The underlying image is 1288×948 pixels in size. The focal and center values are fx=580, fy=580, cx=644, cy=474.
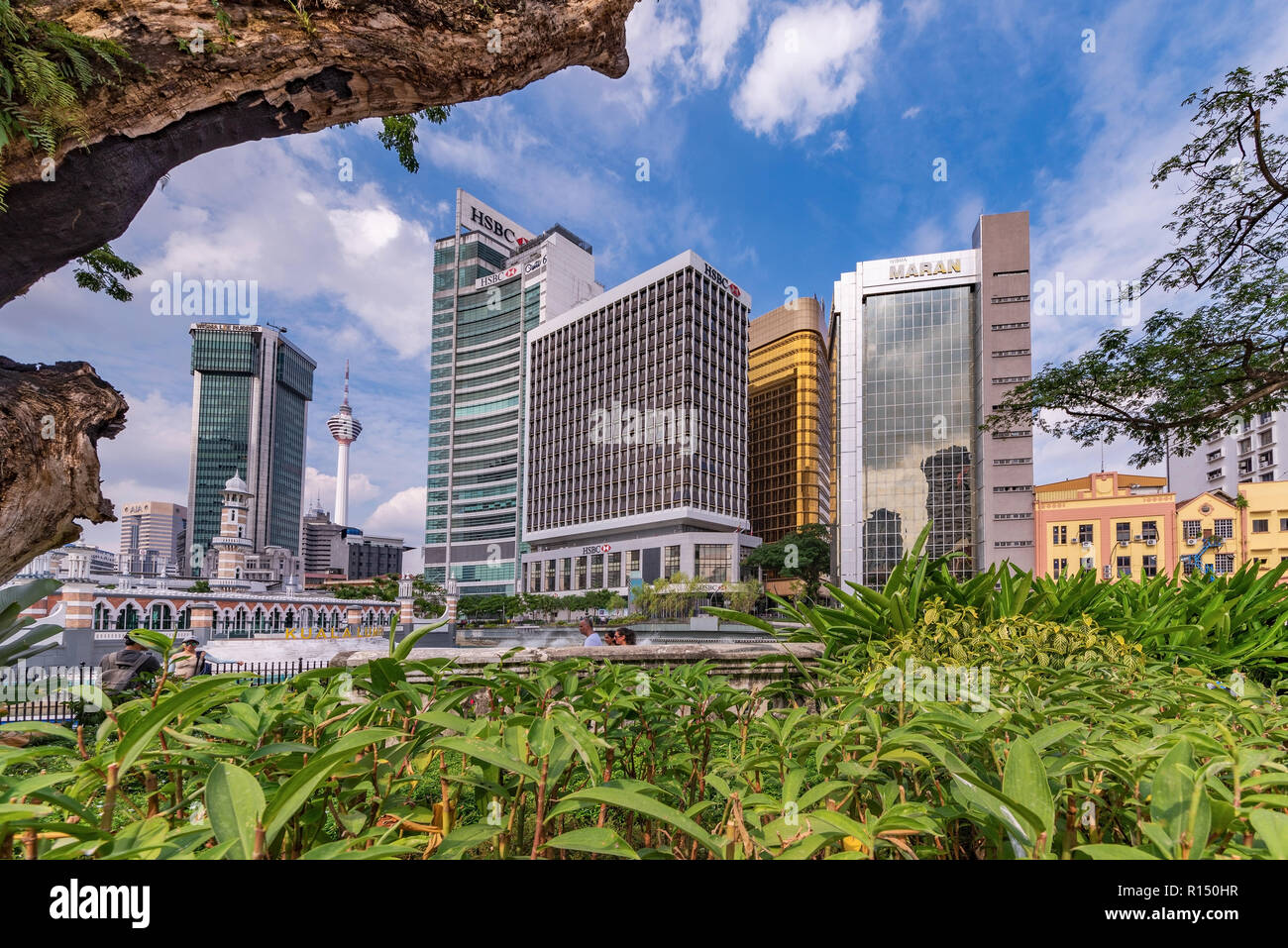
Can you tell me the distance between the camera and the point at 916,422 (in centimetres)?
5319

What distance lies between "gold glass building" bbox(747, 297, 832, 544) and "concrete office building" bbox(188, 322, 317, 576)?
49.5m

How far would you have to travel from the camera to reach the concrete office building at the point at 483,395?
79688mm

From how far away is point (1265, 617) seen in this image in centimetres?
382

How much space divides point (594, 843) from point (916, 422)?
58399 mm

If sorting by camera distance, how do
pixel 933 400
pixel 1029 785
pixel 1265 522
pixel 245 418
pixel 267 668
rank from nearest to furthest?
1. pixel 1029 785
2. pixel 267 668
3. pixel 1265 522
4. pixel 245 418
5. pixel 933 400

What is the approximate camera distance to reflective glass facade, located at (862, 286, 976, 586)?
5112 centimetres

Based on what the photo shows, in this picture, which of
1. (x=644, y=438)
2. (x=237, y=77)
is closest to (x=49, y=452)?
(x=237, y=77)

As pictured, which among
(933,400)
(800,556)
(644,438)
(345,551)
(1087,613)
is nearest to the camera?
(1087,613)

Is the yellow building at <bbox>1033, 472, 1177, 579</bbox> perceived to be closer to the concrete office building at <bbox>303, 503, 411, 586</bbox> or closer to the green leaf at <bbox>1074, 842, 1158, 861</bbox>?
the green leaf at <bbox>1074, 842, 1158, 861</bbox>

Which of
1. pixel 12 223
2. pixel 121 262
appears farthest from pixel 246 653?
pixel 12 223

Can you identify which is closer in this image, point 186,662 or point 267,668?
point 186,662

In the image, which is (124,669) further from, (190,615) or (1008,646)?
(190,615)
